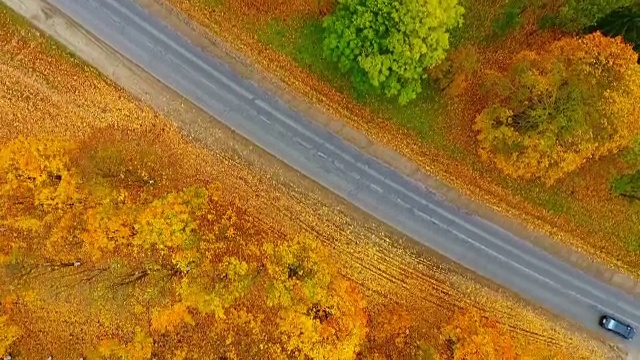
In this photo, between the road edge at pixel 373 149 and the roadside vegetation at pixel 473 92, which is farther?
the road edge at pixel 373 149

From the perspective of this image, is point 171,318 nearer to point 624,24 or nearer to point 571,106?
point 571,106

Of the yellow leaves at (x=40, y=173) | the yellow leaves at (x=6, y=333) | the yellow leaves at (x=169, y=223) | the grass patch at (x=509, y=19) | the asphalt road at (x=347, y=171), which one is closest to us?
the yellow leaves at (x=169, y=223)

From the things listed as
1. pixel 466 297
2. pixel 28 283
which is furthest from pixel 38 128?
pixel 466 297

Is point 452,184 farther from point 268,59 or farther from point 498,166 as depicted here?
point 268,59

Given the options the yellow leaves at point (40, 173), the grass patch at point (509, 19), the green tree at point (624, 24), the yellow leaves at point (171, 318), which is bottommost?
the yellow leaves at point (171, 318)

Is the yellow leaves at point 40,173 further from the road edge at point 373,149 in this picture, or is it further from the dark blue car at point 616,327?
the dark blue car at point 616,327

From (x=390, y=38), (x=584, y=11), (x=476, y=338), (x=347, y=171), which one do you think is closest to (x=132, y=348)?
(x=347, y=171)

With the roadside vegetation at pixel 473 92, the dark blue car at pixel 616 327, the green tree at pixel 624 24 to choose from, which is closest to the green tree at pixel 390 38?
the roadside vegetation at pixel 473 92
